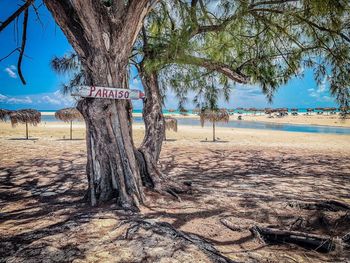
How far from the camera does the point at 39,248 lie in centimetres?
195

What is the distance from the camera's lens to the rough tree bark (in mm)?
2857

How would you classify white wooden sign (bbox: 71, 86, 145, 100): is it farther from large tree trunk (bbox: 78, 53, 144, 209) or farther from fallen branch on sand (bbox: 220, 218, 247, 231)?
fallen branch on sand (bbox: 220, 218, 247, 231)

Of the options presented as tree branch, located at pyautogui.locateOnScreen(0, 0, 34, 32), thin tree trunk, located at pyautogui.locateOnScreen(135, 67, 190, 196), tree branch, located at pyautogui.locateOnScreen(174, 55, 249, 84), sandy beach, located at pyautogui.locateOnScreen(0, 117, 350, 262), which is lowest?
sandy beach, located at pyautogui.locateOnScreen(0, 117, 350, 262)

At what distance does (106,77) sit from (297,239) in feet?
8.46

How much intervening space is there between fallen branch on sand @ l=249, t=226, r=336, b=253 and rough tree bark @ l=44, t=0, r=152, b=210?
1434 millimetres

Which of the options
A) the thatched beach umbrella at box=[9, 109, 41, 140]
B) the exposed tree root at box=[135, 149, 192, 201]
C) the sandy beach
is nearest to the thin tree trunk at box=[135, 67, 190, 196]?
the exposed tree root at box=[135, 149, 192, 201]

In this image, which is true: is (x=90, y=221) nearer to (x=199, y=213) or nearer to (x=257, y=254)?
(x=199, y=213)

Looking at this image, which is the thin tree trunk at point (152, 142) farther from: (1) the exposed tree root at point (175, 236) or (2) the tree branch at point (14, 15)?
(2) the tree branch at point (14, 15)

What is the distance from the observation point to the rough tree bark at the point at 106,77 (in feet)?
9.37

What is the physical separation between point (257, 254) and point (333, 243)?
70 cm

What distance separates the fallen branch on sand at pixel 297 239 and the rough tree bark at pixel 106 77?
1434mm

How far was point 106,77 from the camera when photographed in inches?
114

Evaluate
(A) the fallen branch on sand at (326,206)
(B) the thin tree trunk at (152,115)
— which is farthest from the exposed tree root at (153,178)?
(A) the fallen branch on sand at (326,206)

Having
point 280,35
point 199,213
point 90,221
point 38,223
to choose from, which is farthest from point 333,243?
point 280,35
